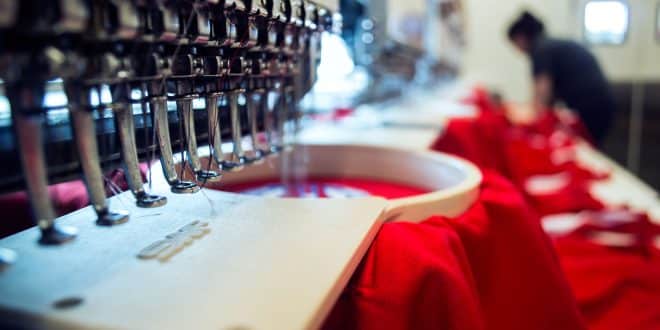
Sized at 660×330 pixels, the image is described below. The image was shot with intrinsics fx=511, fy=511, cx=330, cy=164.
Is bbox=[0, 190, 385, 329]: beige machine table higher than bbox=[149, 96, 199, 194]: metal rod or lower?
lower

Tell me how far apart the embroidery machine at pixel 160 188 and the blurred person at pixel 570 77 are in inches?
106

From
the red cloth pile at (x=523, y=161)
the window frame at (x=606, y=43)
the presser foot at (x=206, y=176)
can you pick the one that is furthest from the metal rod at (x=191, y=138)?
the window frame at (x=606, y=43)

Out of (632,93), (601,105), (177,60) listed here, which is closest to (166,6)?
(177,60)

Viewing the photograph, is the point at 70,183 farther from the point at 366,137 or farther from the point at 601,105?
the point at 601,105

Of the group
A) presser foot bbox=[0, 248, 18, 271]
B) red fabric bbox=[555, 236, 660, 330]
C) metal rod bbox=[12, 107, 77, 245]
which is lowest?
red fabric bbox=[555, 236, 660, 330]

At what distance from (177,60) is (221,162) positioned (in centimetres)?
13

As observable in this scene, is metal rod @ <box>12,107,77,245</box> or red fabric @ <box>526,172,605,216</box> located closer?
metal rod @ <box>12,107,77,245</box>

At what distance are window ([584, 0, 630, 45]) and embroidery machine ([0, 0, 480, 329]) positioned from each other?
132 inches

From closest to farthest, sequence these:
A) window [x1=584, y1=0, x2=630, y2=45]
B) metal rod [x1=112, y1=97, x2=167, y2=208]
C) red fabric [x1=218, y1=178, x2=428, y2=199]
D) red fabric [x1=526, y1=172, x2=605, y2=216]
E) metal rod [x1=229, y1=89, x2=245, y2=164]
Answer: metal rod [x1=112, y1=97, x2=167, y2=208]
metal rod [x1=229, y1=89, x2=245, y2=164]
red fabric [x1=218, y1=178, x2=428, y2=199]
red fabric [x1=526, y1=172, x2=605, y2=216]
window [x1=584, y1=0, x2=630, y2=45]

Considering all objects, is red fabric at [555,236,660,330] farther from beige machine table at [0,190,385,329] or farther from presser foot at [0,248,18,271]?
presser foot at [0,248,18,271]

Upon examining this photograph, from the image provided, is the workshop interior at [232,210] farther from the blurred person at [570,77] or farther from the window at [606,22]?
the window at [606,22]

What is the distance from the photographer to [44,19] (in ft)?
1.12

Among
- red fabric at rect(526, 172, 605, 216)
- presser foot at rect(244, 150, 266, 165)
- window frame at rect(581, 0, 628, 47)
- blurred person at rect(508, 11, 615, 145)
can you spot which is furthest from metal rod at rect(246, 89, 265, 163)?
window frame at rect(581, 0, 628, 47)

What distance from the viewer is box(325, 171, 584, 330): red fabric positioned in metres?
0.53
